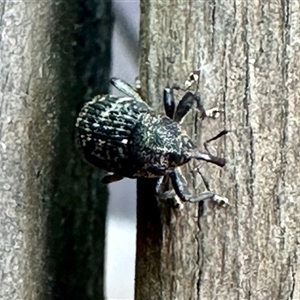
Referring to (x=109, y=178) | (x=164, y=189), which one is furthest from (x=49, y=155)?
(x=164, y=189)

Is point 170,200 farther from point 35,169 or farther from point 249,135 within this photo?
point 35,169

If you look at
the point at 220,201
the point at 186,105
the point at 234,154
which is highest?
the point at 186,105

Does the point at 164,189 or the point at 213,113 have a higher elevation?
the point at 213,113

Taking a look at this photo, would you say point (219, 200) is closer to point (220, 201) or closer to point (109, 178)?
point (220, 201)

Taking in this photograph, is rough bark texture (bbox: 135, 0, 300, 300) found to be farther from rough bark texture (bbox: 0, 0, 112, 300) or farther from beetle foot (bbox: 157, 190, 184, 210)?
rough bark texture (bbox: 0, 0, 112, 300)

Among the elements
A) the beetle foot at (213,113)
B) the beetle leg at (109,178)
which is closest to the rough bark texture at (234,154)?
the beetle foot at (213,113)

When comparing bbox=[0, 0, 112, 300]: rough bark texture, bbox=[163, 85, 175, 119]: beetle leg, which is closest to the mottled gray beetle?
bbox=[163, 85, 175, 119]: beetle leg
